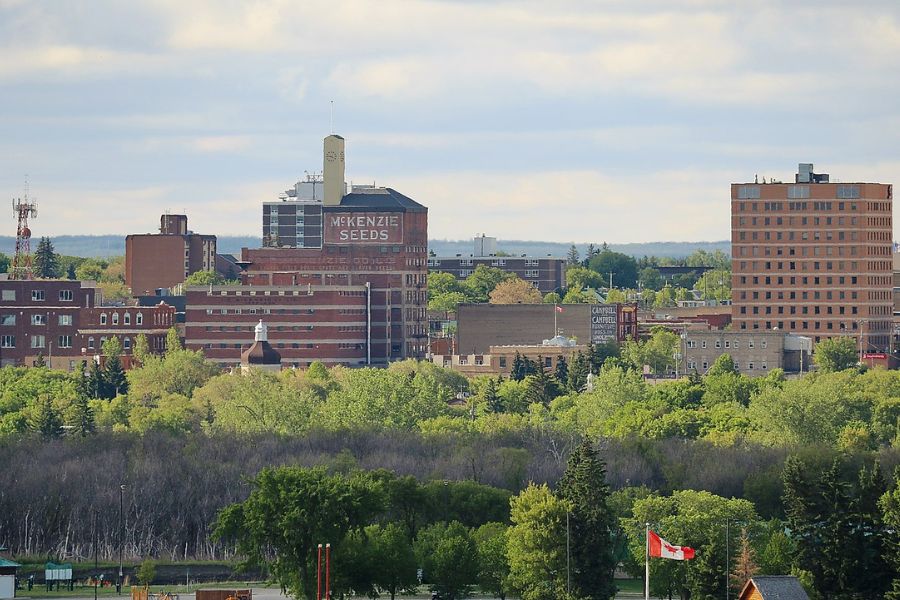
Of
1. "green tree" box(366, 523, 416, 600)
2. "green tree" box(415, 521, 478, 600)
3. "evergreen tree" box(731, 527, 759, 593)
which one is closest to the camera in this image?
"evergreen tree" box(731, 527, 759, 593)

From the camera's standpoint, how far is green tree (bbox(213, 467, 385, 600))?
135125 millimetres

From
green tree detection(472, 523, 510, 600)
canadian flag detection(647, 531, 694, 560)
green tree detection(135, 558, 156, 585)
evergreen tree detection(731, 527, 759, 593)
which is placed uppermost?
canadian flag detection(647, 531, 694, 560)

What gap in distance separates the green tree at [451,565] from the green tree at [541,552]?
4.42m

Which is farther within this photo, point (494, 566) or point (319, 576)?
point (494, 566)

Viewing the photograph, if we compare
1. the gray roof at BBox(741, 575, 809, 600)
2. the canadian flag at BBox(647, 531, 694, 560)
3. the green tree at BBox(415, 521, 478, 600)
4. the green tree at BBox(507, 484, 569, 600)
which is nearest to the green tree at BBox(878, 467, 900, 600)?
the gray roof at BBox(741, 575, 809, 600)

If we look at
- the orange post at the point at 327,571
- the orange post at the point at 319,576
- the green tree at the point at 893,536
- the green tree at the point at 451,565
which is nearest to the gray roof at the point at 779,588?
the green tree at the point at 893,536

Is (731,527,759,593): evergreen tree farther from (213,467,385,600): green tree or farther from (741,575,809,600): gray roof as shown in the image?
(213,467,385,600): green tree

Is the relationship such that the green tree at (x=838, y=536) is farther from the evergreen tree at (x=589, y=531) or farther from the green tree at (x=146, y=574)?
the green tree at (x=146, y=574)

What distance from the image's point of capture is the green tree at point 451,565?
455 ft

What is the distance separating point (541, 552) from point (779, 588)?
20602 millimetres

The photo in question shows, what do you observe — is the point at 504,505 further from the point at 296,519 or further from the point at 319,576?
the point at 319,576

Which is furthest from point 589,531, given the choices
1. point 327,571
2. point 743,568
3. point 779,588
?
point 779,588

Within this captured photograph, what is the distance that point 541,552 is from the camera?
13325cm

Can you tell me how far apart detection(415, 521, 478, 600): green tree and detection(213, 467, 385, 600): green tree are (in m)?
4.30
